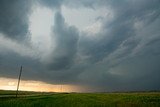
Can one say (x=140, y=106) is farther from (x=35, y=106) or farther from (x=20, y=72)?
(x=20, y=72)

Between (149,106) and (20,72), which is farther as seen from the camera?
(20,72)

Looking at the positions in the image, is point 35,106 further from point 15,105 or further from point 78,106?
point 78,106

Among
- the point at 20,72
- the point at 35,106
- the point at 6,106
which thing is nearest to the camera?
the point at 6,106

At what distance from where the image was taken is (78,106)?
4047cm

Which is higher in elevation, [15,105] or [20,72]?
[20,72]

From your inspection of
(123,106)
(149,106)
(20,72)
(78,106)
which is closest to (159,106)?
(149,106)

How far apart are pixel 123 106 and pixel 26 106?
636 inches

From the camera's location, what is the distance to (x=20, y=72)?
80875 mm

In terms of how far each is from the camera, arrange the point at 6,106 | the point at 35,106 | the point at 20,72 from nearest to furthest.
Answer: the point at 6,106
the point at 35,106
the point at 20,72

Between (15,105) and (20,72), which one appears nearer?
(15,105)

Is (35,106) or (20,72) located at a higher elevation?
(20,72)

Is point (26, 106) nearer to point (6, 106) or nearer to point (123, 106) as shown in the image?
point (6, 106)

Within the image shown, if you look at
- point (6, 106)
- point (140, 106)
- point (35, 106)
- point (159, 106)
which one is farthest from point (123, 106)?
point (6, 106)

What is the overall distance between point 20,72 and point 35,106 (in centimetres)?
3862
